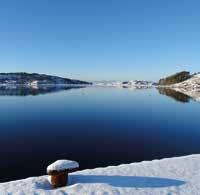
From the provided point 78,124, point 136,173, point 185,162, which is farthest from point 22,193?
point 78,124

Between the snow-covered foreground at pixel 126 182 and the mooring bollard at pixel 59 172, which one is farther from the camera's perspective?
the mooring bollard at pixel 59 172

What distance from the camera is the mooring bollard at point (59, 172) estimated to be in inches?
462

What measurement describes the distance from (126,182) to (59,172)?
3.24 m

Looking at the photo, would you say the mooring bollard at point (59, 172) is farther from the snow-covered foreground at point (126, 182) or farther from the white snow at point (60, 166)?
the snow-covered foreground at point (126, 182)

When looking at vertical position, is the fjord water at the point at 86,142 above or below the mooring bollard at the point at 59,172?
below

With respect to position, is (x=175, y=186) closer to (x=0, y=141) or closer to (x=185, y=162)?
(x=185, y=162)

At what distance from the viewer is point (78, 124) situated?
126ft

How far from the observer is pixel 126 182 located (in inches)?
487

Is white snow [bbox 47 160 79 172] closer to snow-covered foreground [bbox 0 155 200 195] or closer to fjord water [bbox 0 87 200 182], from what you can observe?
snow-covered foreground [bbox 0 155 200 195]

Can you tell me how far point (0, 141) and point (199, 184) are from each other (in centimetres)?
2164

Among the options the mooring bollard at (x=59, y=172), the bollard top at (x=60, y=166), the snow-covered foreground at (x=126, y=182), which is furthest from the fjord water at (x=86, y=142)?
the bollard top at (x=60, y=166)

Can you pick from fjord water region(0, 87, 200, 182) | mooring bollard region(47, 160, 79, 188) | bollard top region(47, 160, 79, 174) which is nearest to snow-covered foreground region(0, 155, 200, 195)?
mooring bollard region(47, 160, 79, 188)

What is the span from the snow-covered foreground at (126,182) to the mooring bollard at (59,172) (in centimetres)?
34

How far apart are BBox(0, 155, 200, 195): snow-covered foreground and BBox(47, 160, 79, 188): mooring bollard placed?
1.11ft
